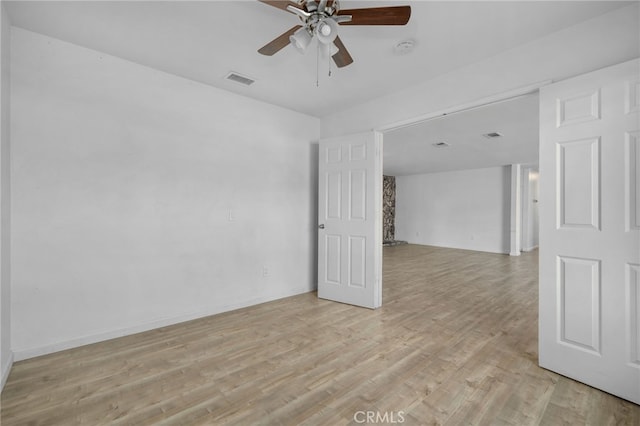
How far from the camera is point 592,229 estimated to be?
2.03 meters

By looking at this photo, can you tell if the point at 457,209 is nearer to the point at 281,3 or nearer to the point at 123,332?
the point at 281,3

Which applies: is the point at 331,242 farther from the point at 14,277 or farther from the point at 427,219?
the point at 427,219

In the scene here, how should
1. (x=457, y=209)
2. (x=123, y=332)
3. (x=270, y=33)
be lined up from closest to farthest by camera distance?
1. (x=270, y=33)
2. (x=123, y=332)
3. (x=457, y=209)

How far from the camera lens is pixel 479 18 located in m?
2.17

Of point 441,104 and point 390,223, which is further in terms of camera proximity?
point 390,223

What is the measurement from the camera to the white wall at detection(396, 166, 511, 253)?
8383 mm

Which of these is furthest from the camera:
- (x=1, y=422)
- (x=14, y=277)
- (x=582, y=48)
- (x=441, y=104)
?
(x=441, y=104)

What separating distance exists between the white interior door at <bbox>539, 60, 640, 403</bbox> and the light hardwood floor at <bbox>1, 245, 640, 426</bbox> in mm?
235

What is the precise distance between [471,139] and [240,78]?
4350 millimetres

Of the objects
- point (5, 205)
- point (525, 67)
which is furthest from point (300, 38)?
point (5, 205)

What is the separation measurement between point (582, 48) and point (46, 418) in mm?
4307

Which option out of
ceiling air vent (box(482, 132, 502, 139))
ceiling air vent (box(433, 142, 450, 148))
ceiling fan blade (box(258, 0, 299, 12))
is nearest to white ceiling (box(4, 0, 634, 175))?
ceiling fan blade (box(258, 0, 299, 12))

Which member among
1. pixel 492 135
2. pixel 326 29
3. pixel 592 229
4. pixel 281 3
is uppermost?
pixel 492 135

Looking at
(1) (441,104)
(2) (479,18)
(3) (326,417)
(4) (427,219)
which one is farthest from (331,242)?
(4) (427,219)
